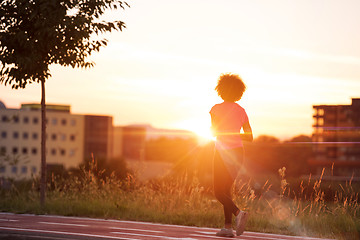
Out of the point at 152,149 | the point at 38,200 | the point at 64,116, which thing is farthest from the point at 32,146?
the point at 38,200

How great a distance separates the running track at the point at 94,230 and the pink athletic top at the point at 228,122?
1.28 m

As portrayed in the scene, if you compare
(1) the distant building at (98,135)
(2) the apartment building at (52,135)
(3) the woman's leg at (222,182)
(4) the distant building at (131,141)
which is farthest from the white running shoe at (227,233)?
(4) the distant building at (131,141)

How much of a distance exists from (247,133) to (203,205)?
3648 mm

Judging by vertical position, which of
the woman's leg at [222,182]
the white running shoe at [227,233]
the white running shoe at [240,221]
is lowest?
the white running shoe at [227,233]

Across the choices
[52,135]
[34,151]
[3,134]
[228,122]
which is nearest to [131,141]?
[52,135]

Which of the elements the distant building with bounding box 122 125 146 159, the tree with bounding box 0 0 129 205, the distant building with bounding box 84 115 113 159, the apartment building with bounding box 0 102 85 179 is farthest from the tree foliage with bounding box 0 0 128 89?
the distant building with bounding box 122 125 146 159

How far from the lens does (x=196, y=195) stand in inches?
427

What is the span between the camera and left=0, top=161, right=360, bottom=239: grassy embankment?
9.00m

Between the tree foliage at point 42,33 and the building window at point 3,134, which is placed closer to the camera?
the tree foliage at point 42,33

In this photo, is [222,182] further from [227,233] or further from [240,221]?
[227,233]

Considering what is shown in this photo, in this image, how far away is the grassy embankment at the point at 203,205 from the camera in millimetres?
9000

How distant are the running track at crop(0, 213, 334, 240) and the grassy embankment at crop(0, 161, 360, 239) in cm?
63

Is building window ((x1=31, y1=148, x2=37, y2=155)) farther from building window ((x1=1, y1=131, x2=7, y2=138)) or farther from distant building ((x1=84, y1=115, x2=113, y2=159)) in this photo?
distant building ((x1=84, y1=115, x2=113, y2=159))

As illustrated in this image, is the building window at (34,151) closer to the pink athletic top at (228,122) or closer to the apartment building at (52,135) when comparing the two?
the apartment building at (52,135)
